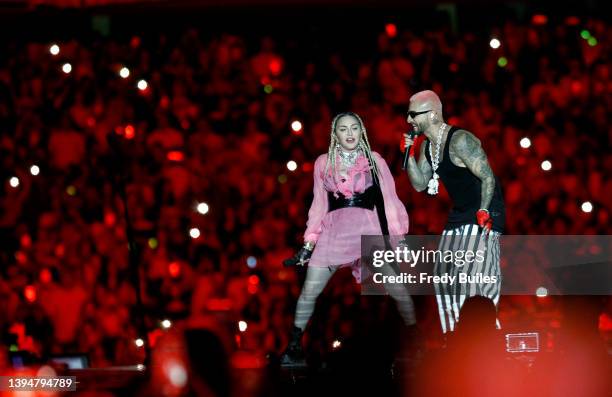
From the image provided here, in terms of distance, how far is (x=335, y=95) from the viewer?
955 centimetres

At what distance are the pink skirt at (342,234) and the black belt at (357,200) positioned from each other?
27 mm

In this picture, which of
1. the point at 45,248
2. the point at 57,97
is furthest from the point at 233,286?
the point at 57,97

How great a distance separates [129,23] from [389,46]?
2600 mm

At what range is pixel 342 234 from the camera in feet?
22.4

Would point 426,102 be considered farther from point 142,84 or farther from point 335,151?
point 142,84

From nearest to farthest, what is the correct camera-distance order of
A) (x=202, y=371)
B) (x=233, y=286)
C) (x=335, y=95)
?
1. (x=202, y=371)
2. (x=233, y=286)
3. (x=335, y=95)

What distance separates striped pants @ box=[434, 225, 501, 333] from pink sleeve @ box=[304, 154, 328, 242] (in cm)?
84

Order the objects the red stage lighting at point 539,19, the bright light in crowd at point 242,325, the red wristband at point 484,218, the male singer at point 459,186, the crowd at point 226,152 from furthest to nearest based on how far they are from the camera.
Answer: the red stage lighting at point 539,19
the crowd at point 226,152
the bright light in crowd at point 242,325
the male singer at point 459,186
the red wristband at point 484,218

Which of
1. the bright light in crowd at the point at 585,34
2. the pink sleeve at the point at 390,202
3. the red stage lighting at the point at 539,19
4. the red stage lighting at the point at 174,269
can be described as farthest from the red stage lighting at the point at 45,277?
the bright light in crowd at the point at 585,34

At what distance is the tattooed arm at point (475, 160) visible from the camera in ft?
21.7

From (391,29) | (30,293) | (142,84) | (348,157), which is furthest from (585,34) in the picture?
(30,293)

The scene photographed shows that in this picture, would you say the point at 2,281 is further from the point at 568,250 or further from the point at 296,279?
the point at 568,250

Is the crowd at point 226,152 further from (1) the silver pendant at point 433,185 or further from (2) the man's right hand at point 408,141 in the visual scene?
(2) the man's right hand at point 408,141

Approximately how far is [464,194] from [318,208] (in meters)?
0.98
